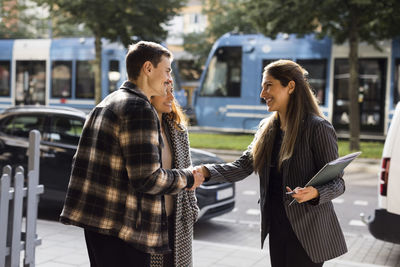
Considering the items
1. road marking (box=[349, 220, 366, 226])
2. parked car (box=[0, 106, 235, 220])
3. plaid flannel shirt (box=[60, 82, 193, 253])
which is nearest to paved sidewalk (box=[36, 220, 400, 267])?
parked car (box=[0, 106, 235, 220])

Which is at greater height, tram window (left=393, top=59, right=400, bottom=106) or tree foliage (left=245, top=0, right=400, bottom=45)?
tree foliage (left=245, top=0, right=400, bottom=45)

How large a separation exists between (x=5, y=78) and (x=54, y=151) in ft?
62.3

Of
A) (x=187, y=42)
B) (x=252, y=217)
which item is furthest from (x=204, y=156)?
(x=187, y=42)

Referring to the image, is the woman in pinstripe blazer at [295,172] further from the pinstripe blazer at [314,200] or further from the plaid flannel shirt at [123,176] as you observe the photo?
the plaid flannel shirt at [123,176]

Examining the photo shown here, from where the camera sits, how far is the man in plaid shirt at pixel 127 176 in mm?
2506

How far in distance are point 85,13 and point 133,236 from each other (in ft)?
57.2

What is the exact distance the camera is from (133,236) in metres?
2.56

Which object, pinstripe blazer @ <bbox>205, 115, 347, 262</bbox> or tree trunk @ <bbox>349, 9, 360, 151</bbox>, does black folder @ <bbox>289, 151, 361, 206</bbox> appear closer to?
pinstripe blazer @ <bbox>205, 115, 347, 262</bbox>

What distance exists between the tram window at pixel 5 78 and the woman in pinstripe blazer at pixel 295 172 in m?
23.7

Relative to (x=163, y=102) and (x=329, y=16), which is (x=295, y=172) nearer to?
(x=163, y=102)

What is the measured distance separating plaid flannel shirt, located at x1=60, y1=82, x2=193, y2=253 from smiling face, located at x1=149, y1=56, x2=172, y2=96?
0.36ft

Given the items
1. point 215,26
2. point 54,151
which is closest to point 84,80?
point 215,26

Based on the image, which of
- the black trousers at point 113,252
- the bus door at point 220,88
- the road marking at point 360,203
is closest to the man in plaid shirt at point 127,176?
the black trousers at point 113,252

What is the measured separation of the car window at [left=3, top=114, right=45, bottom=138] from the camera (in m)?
7.96
